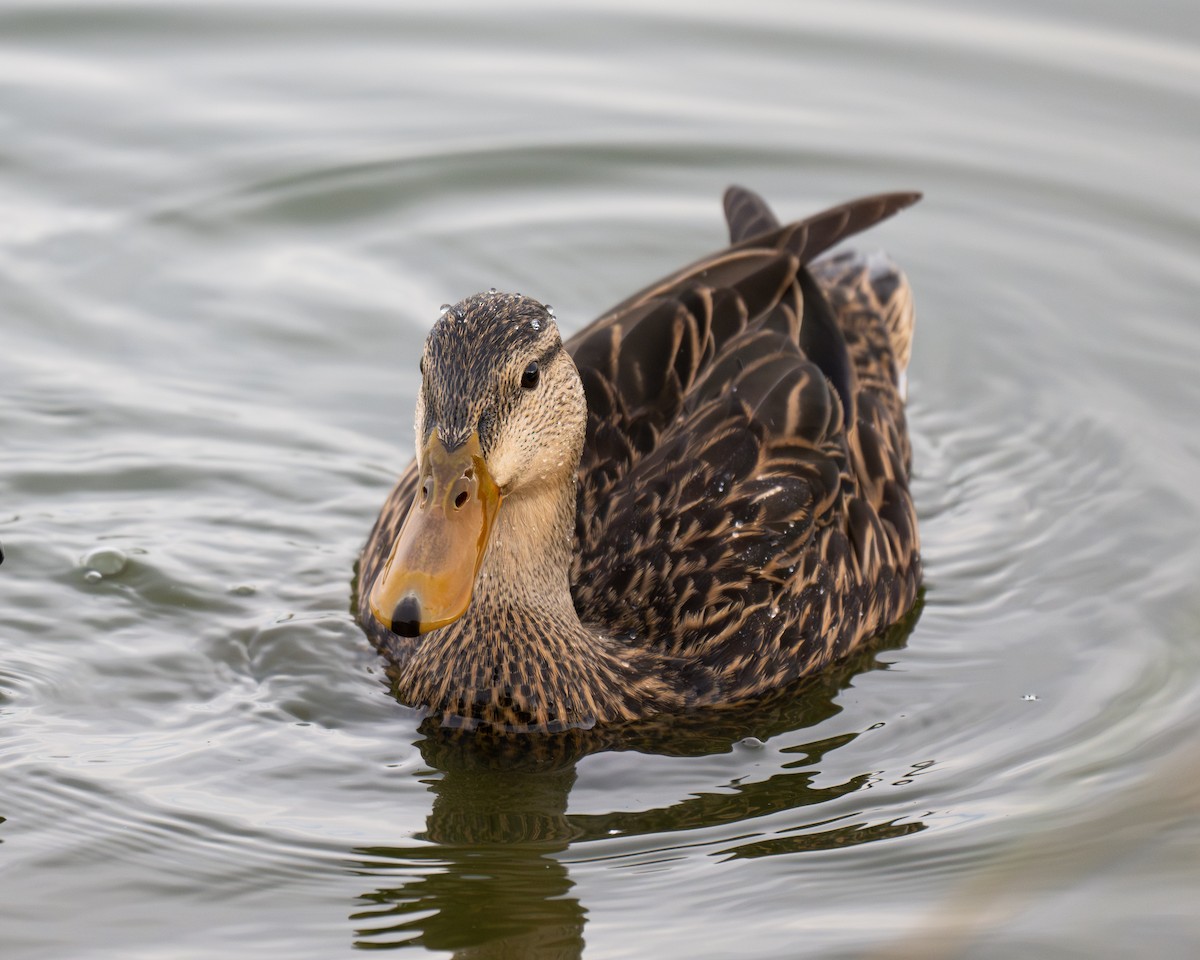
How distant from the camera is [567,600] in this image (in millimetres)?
6391

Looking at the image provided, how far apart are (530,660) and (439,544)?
875 millimetres

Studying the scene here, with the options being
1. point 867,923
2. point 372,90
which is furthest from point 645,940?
point 372,90

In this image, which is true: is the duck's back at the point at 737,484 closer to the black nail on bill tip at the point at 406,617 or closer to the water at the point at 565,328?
the water at the point at 565,328

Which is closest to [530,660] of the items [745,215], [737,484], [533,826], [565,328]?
[533,826]

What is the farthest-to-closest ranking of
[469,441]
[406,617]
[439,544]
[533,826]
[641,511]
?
[641,511]
[533,826]
[469,441]
[439,544]
[406,617]

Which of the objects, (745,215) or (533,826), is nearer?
(533,826)

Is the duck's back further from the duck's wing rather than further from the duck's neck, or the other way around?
the duck's wing

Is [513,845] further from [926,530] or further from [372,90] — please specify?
[372,90]

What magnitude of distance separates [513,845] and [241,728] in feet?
3.50

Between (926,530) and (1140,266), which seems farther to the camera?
(1140,266)

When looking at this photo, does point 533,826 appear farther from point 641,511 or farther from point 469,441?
point 641,511

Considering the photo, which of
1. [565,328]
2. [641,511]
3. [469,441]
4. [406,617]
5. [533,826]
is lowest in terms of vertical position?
[533,826]

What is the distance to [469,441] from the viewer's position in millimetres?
5656

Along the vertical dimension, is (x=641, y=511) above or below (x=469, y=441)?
above
